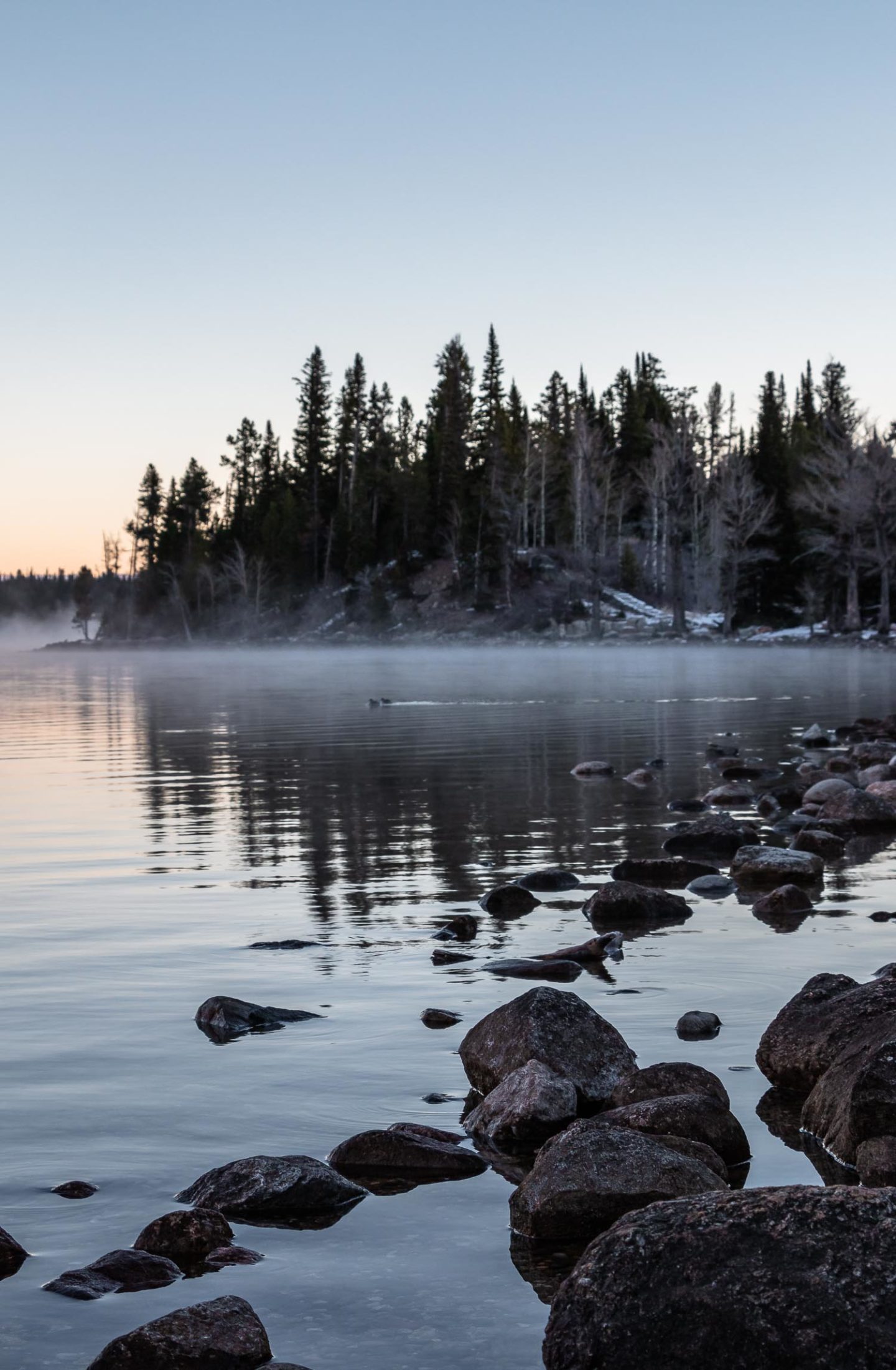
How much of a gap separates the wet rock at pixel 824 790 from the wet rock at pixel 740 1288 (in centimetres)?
1204

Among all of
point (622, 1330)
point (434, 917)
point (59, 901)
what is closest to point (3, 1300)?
point (622, 1330)

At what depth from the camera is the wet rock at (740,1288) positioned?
3277mm

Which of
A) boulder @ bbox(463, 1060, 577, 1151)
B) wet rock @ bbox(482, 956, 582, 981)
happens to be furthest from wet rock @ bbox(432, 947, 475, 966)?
boulder @ bbox(463, 1060, 577, 1151)

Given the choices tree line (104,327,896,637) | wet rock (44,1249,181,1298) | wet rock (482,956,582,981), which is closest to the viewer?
wet rock (44,1249,181,1298)

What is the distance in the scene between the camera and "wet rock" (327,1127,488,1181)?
5.31 m

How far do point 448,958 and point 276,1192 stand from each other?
12.5ft

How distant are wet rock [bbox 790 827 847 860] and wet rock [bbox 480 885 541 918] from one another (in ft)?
10.1

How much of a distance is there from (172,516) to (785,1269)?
156438 mm

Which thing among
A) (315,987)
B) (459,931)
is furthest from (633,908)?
(315,987)

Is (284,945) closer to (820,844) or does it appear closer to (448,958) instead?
(448,958)

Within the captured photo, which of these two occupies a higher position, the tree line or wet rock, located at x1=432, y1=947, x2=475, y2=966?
the tree line

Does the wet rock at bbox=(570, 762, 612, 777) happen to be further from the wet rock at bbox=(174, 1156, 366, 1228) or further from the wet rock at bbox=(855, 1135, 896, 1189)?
the wet rock at bbox=(174, 1156, 366, 1228)

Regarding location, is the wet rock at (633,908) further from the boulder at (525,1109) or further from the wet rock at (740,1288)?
the wet rock at (740,1288)

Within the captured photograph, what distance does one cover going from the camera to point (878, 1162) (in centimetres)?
490
